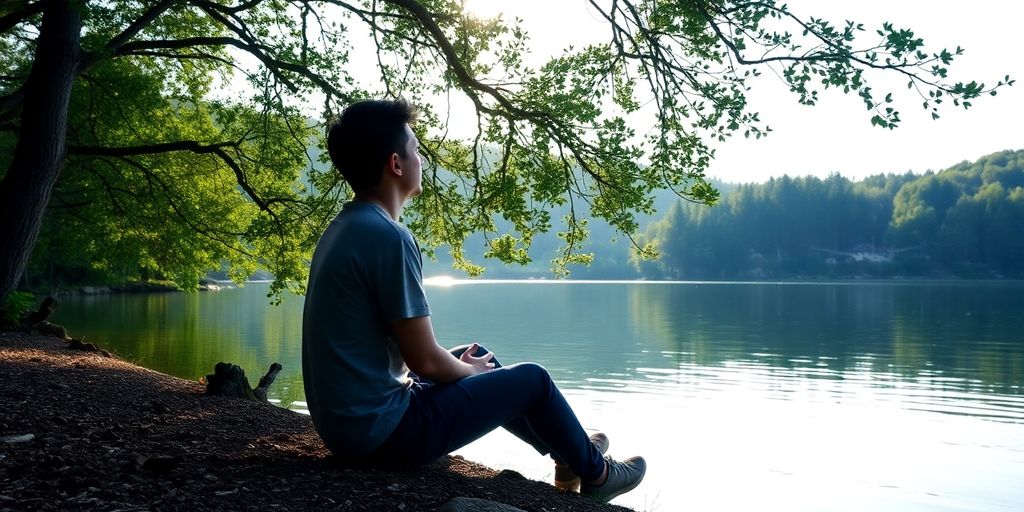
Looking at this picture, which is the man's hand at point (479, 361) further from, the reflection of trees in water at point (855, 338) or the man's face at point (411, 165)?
the reflection of trees in water at point (855, 338)

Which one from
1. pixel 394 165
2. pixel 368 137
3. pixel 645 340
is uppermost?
pixel 368 137

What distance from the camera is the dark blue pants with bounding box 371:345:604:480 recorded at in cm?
378

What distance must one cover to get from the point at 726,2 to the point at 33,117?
7.77 metres

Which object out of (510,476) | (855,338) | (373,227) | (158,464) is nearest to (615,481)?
(510,476)

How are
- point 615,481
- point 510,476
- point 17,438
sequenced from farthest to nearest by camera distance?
point 510,476, point 615,481, point 17,438

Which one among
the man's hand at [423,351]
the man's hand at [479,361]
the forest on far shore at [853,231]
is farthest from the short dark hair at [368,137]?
the forest on far shore at [853,231]

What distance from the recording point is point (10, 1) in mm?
11250

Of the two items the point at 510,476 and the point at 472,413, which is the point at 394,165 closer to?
the point at 472,413

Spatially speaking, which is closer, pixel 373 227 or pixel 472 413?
pixel 373 227

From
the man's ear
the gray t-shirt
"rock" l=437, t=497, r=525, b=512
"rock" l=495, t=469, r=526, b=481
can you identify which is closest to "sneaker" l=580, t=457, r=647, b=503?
"rock" l=495, t=469, r=526, b=481

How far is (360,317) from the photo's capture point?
3.59 m

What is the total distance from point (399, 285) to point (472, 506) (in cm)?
110

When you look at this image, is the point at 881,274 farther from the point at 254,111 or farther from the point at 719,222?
the point at 254,111

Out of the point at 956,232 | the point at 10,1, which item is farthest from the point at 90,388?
the point at 956,232
